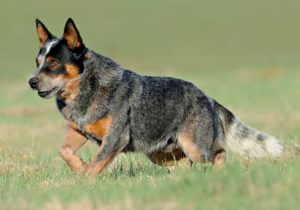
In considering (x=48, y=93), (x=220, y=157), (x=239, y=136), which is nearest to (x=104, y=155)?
(x=48, y=93)

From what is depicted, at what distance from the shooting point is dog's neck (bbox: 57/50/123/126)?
10250mm

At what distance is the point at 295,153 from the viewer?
11.7 metres

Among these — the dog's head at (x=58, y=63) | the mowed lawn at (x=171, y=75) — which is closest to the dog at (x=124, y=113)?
the dog's head at (x=58, y=63)

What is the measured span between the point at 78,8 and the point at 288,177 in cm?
5402

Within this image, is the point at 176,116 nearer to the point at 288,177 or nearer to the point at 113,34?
the point at 288,177

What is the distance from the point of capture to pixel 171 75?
31.6 m

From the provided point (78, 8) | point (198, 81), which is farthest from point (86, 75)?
point (78, 8)

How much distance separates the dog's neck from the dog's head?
0.39 feet

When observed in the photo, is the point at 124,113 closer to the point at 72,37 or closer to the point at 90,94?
the point at 90,94

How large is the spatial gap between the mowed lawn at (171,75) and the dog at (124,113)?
1.21 feet

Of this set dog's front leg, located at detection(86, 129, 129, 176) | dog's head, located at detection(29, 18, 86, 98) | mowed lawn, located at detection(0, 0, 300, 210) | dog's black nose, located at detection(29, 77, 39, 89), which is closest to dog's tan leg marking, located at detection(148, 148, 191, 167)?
mowed lawn, located at detection(0, 0, 300, 210)

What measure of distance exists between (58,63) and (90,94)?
0.59 meters

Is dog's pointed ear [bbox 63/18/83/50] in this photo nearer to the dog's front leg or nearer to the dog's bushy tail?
the dog's front leg

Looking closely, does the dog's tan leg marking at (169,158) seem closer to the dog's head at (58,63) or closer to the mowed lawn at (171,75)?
the mowed lawn at (171,75)
